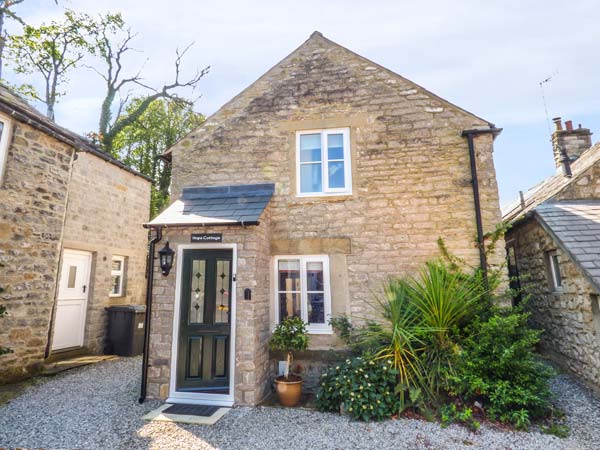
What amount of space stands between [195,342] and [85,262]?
17.8 feet

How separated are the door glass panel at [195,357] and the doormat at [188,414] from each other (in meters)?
0.54

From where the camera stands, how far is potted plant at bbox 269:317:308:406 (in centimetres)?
570

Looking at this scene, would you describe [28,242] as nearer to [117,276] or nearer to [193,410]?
[117,276]

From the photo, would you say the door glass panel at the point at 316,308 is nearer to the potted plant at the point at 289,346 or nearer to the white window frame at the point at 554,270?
the potted plant at the point at 289,346

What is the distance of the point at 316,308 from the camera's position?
22.1 ft

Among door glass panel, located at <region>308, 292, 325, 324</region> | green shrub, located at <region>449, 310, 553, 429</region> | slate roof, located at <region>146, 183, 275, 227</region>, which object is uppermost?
slate roof, located at <region>146, 183, 275, 227</region>

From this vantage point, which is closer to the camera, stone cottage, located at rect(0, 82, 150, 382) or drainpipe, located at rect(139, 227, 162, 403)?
drainpipe, located at rect(139, 227, 162, 403)

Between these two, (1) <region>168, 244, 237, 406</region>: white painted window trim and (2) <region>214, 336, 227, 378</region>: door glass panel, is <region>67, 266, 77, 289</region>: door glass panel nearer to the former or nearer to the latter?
(1) <region>168, 244, 237, 406</region>: white painted window trim

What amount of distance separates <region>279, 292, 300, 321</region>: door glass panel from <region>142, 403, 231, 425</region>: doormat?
6.74 ft

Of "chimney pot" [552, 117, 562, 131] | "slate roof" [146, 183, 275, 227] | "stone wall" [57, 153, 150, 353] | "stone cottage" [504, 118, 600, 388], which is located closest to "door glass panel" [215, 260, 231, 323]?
"slate roof" [146, 183, 275, 227]

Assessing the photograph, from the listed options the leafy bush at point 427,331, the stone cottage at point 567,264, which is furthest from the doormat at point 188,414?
the stone cottage at point 567,264

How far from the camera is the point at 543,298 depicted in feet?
23.8

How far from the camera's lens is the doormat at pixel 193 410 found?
5.32m

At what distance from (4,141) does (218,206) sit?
4.40 m
